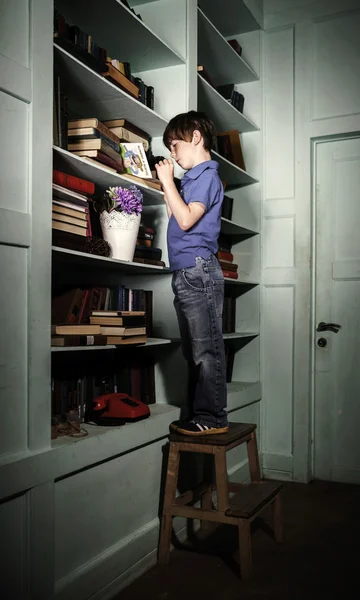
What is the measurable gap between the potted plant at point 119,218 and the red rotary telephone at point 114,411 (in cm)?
58

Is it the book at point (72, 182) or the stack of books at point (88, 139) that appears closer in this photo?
the book at point (72, 182)

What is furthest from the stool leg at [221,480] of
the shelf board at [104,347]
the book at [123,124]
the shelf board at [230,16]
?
the shelf board at [230,16]

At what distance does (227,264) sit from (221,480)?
5.34ft

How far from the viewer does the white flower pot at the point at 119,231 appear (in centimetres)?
245

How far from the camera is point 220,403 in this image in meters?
2.43

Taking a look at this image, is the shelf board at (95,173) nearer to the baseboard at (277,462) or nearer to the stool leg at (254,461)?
the stool leg at (254,461)

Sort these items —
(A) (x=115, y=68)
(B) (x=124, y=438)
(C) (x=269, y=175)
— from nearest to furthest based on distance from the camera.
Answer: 1. (B) (x=124, y=438)
2. (A) (x=115, y=68)
3. (C) (x=269, y=175)

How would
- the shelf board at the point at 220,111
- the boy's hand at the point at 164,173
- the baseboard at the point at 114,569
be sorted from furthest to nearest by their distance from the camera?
the shelf board at the point at 220,111 → the boy's hand at the point at 164,173 → the baseboard at the point at 114,569

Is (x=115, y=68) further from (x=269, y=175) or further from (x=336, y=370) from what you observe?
(x=336, y=370)

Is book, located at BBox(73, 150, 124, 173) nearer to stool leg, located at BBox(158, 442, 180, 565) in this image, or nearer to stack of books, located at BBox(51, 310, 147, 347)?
stack of books, located at BBox(51, 310, 147, 347)

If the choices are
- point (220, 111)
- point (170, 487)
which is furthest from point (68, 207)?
point (220, 111)

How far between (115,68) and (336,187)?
69.9 inches

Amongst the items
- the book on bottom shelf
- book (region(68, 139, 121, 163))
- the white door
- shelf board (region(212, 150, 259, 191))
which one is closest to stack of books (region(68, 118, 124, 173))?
book (region(68, 139, 121, 163))

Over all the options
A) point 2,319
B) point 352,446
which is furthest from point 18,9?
point 352,446
